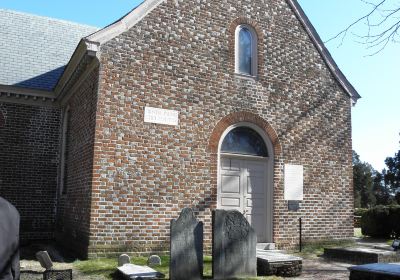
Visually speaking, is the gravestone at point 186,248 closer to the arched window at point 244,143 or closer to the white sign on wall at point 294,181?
the arched window at point 244,143

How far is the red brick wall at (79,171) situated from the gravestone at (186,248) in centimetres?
290

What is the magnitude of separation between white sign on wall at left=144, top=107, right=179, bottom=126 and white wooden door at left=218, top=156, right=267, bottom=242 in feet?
5.82

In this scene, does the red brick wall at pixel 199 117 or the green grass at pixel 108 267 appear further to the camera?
the red brick wall at pixel 199 117

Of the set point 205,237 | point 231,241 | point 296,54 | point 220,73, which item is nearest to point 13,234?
point 231,241

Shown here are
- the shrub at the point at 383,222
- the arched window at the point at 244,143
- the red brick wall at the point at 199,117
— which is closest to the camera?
the red brick wall at the point at 199,117

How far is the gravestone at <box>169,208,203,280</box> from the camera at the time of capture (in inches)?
301

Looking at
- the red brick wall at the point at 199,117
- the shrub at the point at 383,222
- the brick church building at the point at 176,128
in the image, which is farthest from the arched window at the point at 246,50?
the shrub at the point at 383,222

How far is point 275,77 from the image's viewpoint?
1278cm

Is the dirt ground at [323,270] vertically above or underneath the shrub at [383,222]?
underneath

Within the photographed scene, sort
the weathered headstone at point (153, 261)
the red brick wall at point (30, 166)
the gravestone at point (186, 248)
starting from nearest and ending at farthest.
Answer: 1. the gravestone at point (186, 248)
2. the weathered headstone at point (153, 261)
3. the red brick wall at point (30, 166)

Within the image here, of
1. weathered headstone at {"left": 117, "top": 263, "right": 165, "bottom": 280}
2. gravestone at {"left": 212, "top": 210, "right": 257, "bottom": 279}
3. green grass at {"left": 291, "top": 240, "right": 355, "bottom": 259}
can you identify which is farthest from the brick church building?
gravestone at {"left": 212, "top": 210, "right": 257, "bottom": 279}

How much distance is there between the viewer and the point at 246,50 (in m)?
12.6

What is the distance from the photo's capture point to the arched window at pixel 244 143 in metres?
11.8

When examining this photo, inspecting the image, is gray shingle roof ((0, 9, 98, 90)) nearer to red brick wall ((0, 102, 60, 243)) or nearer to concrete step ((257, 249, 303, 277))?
red brick wall ((0, 102, 60, 243))
